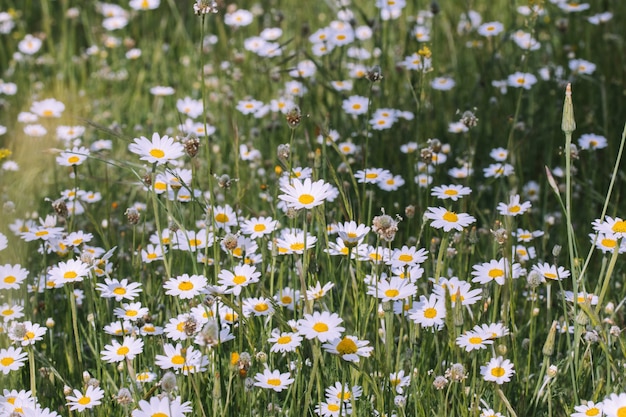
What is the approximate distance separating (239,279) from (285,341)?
0.69 feet

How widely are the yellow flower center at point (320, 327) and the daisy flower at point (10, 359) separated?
0.69 m

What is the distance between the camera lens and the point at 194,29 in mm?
4652

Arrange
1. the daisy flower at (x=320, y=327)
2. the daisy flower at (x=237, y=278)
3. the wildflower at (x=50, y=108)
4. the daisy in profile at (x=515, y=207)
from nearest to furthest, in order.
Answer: the daisy flower at (x=320, y=327) < the daisy flower at (x=237, y=278) < the daisy in profile at (x=515, y=207) < the wildflower at (x=50, y=108)

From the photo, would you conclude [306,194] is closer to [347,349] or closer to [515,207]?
[347,349]

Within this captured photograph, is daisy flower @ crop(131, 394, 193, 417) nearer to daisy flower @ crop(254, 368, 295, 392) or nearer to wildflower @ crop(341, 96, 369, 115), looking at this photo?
daisy flower @ crop(254, 368, 295, 392)

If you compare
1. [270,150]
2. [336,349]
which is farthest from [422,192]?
[336,349]

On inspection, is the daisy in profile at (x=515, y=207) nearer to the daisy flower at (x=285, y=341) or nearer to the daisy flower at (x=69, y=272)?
the daisy flower at (x=285, y=341)

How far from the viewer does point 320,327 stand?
1785 mm

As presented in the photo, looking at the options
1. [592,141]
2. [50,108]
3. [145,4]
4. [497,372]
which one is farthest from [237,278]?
[145,4]

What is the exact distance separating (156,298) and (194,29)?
255 cm

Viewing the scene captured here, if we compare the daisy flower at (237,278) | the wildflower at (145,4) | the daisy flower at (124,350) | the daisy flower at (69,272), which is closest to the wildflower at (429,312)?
the daisy flower at (237,278)

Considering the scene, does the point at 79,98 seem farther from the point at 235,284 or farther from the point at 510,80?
the point at 235,284

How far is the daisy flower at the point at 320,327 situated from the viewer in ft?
5.70

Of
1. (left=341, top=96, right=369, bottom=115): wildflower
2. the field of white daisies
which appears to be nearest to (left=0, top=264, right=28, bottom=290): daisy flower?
the field of white daisies
